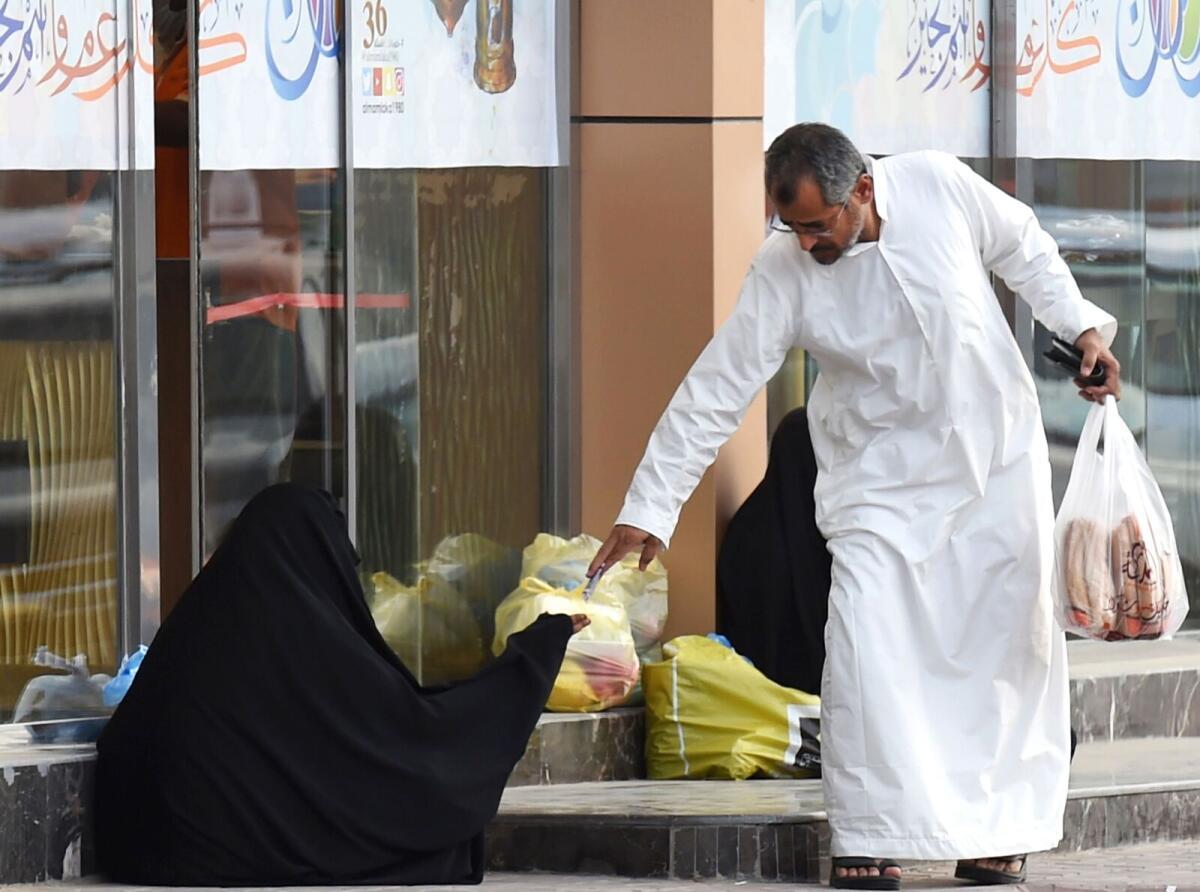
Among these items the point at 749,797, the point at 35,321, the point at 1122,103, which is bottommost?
the point at 749,797

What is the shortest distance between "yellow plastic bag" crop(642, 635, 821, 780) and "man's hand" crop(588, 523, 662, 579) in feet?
3.78

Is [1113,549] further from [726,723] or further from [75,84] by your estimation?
[75,84]

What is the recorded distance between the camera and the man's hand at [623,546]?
5.43 m

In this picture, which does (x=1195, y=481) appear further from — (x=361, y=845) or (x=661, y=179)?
(x=361, y=845)

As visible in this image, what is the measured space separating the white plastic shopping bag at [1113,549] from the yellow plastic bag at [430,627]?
2.14m

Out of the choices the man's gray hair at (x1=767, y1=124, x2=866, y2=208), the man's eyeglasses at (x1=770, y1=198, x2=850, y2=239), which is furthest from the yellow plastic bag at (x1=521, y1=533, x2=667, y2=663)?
the man's gray hair at (x1=767, y1=124, x2=866, y2=208)

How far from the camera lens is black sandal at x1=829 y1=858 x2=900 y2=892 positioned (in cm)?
532

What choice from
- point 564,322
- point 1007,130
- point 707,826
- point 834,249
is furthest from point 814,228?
point 1007,130

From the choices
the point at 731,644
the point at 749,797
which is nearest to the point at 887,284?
the point at 749,797

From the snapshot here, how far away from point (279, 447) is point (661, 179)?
1418 millimetres

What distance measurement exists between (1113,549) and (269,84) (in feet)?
8.19

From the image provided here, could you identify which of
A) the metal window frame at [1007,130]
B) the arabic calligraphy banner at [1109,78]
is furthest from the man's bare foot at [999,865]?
the arabic calligraphy banner at [1109,78]

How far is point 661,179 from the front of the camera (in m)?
7.23

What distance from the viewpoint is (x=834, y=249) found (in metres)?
5.48
